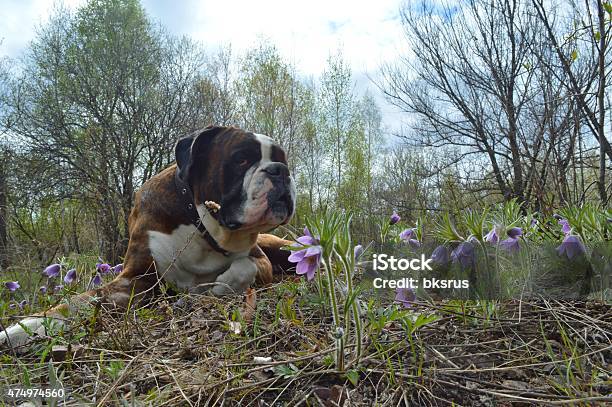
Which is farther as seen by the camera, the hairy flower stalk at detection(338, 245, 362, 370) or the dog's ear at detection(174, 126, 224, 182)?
the dog's ear at detection(174, 126, 224, 182)

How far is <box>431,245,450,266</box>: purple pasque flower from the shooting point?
147cm

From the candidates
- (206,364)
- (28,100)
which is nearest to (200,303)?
(206,364)

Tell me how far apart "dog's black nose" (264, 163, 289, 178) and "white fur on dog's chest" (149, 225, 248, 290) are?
0.44m

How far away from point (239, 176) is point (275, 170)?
18 cm

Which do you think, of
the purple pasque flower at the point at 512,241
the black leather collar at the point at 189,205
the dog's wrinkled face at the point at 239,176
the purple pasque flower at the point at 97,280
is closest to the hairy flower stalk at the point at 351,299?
the purple pasque flower at the point at 512,241

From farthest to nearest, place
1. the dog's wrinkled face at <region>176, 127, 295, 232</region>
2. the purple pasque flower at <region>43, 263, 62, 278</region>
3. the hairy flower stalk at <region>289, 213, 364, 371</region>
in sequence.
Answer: the purple pasque flower at <region>43, 263, 62, 278</region> < the dog's wrinkled face at <region>176, 127, 295, 232</region> < the hairy flower stalk at <region>289, 213, 364, 371</region>

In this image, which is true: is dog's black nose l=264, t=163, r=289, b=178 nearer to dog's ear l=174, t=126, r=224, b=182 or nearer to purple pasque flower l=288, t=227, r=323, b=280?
dog's ear l=174, t=126, r=224, b=182

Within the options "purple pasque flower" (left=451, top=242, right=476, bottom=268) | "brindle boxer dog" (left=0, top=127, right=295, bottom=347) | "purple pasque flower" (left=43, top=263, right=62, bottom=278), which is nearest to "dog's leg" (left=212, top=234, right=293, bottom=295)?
"brindle boxer dog" (left=0, top=127, right=295, bottom=347)

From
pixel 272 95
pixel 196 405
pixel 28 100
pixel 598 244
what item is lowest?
pixel 196 405

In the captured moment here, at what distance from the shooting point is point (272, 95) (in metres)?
12.5

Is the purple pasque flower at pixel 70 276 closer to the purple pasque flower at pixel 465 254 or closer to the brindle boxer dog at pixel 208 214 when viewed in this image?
the brindle boxer dog at pixel 208 214

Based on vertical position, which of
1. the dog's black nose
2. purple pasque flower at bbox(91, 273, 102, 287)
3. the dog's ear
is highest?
the dog's ear

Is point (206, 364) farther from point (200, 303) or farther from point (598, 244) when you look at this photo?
point (598, 244)

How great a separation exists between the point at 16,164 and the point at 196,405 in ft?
29.3
